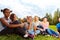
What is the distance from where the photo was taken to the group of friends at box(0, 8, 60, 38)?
412cm

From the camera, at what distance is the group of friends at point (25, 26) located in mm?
4123

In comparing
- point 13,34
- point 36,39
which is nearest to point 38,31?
point 36,39

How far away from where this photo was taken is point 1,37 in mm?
4156

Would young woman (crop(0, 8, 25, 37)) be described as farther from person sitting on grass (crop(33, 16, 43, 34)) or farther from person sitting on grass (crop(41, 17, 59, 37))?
person sitting on grass (crop(41, 17, 59, 37))

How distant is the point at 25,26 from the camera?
4195 millimetres

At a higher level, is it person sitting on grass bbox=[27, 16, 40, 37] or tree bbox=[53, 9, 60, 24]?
tree bbox=[53, 9, 60, 24]

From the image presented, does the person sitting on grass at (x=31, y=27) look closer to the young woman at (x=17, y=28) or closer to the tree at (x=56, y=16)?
the young woman at (x=17, y=28)

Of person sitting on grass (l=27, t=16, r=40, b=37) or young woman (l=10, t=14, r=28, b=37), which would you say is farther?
person sitting on grass (l=27, t=16, r=40, b=37)

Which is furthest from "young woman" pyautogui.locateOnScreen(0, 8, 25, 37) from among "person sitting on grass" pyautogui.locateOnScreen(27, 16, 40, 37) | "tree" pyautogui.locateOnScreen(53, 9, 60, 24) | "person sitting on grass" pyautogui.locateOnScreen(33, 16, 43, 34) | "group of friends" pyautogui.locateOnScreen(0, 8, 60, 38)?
"tree" pyautogui.locateOnScreen(53, 9, 60, 24)

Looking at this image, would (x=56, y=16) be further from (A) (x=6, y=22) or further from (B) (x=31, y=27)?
(A) (x=6, y=22)

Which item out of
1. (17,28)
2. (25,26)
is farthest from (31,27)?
(17,28)

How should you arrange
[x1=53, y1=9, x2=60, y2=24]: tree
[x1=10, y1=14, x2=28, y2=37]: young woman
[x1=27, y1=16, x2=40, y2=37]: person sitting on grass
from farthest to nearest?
[x1=53, y1=9, x2=60, y2=24]: tree < [x1=27, y1=16, x2=40, y2=37]: person sitting on grass < [x1=10, y1=14, x2=28, y2=37]: young woman

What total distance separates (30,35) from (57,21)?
1.97 feet

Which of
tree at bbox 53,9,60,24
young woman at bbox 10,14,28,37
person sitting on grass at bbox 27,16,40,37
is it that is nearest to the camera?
young woman at bbox 10,14,28,37
